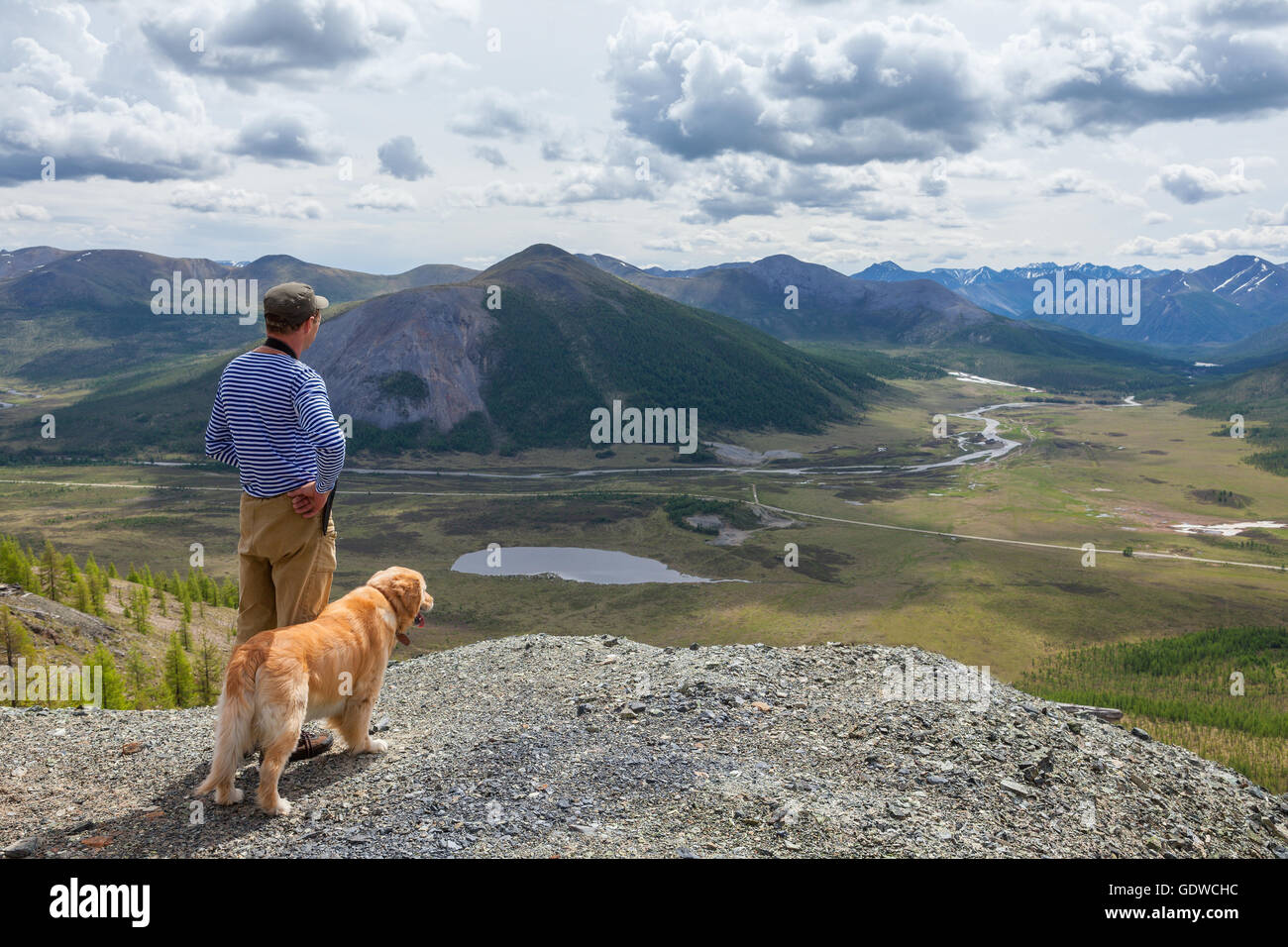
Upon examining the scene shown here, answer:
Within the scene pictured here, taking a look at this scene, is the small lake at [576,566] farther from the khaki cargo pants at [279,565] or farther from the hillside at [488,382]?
the hillside at [488,382]

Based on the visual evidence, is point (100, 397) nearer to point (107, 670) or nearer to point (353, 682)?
point (107, 670)

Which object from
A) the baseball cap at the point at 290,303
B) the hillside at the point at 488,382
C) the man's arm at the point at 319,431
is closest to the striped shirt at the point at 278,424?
the man's arm at the point at 319,431

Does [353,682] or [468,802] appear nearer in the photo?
[468,802]

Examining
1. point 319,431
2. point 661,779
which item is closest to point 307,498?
point 319,431

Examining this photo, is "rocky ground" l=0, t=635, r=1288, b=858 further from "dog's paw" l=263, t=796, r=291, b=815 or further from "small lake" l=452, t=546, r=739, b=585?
"small lake" l=452, t=546, r=739, b=585

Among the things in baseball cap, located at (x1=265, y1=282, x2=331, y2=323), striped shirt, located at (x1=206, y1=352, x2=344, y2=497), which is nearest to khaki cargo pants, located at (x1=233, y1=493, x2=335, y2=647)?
striped shirt, located at (x1=206, y1=352, x2=344, y2=497)
